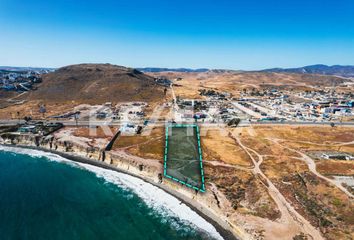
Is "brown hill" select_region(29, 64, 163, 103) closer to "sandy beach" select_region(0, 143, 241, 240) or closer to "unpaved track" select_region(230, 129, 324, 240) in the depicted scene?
"sandy beach" select_region(0, 143, 241, 240)

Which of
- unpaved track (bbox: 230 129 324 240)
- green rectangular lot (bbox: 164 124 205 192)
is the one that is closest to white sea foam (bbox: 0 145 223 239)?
green rectangular lot (bbox: 164 124 205 192)

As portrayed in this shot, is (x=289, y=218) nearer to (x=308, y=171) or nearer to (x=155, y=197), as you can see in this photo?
(x=308, y=171)

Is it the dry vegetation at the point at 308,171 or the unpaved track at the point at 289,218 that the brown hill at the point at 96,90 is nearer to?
the dry vegetation at the point at 308,171

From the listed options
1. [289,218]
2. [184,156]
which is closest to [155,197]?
[184,156]

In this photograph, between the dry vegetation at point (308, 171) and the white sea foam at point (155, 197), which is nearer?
the dry vegetation at point (308, 171)

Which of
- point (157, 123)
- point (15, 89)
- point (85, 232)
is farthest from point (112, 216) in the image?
point (15, 89)

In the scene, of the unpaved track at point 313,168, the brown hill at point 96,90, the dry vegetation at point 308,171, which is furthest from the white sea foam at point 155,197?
the brown hill at point 96,90
